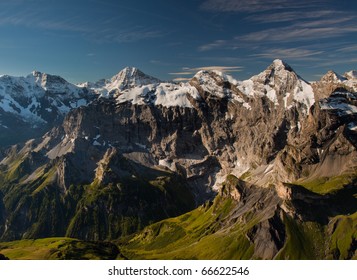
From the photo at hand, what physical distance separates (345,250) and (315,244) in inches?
595
